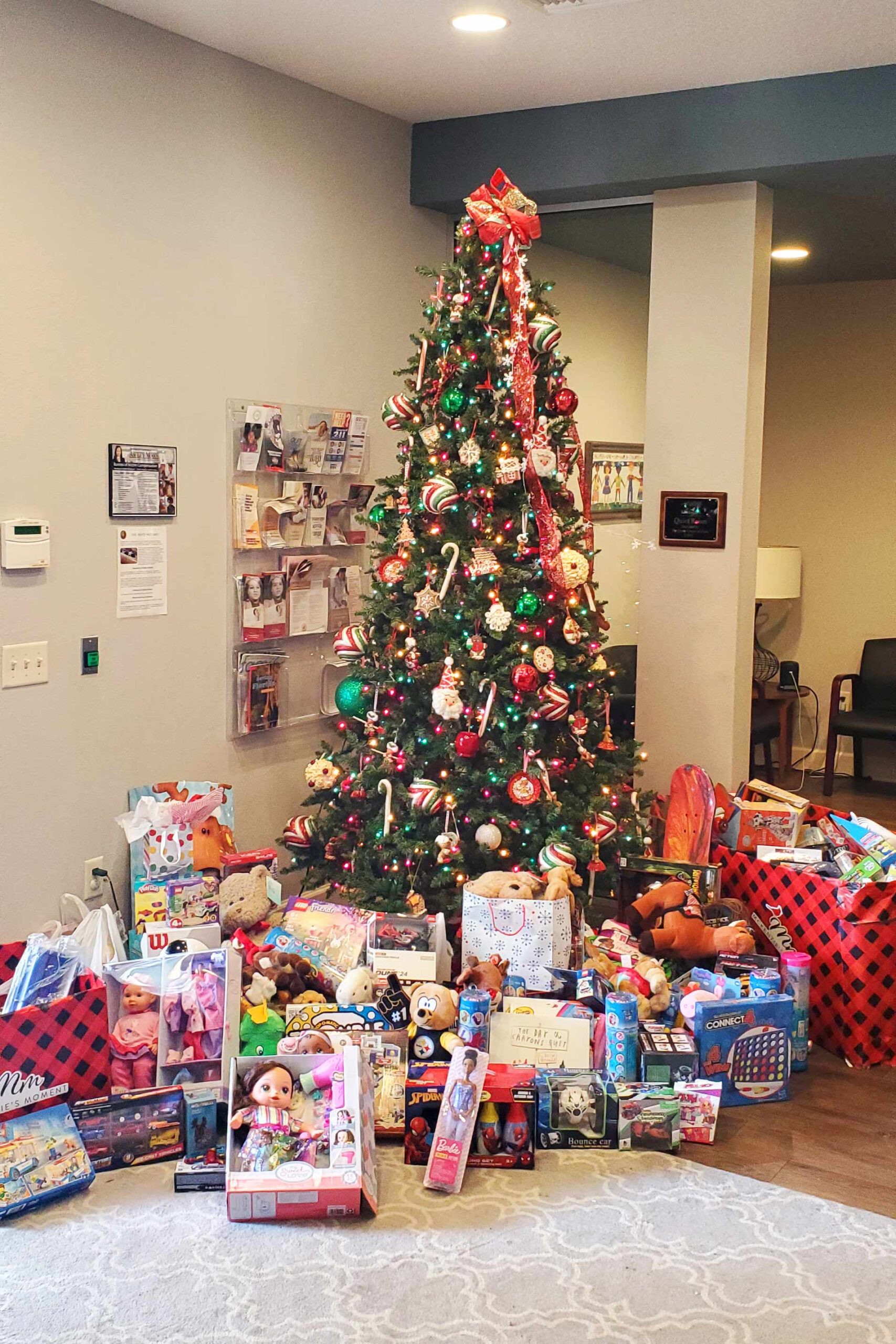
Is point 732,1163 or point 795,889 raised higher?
point 795,889

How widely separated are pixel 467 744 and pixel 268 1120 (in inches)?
51.1

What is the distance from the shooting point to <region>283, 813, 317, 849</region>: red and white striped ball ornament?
393cm

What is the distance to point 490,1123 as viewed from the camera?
2740 mm

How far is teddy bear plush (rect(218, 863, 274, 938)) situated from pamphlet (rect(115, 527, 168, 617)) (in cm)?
81

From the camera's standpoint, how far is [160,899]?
3.52 m

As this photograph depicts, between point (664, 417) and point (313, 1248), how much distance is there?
2970mm

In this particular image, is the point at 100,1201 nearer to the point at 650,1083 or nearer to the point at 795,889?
the point at 650,1083

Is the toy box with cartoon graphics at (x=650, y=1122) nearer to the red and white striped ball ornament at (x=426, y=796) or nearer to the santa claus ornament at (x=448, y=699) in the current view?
the red and white striped ball ornament at (x=426, y=796)

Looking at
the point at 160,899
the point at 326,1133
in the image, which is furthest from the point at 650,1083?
the point at 160,899

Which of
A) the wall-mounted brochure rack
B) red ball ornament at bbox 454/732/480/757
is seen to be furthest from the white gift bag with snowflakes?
the wall-mounted brochure rack

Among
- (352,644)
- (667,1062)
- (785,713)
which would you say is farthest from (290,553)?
(785,713)

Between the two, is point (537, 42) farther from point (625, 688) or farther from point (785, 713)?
point (785, 713)

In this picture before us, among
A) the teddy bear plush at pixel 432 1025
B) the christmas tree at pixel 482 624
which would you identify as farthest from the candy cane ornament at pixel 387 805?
the teddy bear plush at pixel 432 1025

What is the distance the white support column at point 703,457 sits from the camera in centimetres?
422
